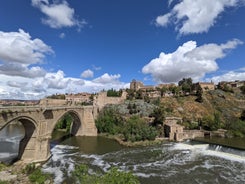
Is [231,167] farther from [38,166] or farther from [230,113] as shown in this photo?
[230,113]

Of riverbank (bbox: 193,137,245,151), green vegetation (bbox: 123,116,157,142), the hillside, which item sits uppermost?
the hillside

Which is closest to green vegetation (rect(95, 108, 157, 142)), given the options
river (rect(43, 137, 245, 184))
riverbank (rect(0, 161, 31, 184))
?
river (rect(43, 137, 245, 184))

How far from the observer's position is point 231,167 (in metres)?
25.3

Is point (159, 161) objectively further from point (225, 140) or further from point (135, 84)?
point (135, 84)

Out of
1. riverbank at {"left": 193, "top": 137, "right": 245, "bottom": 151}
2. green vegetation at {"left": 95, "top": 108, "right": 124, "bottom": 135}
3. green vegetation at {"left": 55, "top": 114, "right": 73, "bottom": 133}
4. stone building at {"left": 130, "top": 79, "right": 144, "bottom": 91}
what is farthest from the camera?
stone building at {"left": 130, "top": 79, "right": 144, "bottom": 91}

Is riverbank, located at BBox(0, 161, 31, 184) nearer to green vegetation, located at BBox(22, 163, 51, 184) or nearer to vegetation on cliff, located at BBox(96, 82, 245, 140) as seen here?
green vegetation, located at BBox(22, 163, 51, 184)

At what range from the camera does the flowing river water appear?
2236 centimetres

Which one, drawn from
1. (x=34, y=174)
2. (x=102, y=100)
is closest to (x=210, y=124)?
(x=102, y=100)

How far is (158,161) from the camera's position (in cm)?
2770

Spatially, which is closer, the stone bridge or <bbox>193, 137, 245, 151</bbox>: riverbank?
the stone bridge

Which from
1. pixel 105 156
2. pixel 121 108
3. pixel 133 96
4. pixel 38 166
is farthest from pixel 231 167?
pixel 133 96

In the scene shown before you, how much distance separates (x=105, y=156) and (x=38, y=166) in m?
9.43

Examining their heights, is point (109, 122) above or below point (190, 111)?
below

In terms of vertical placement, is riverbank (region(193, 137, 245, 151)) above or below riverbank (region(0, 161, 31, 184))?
above
